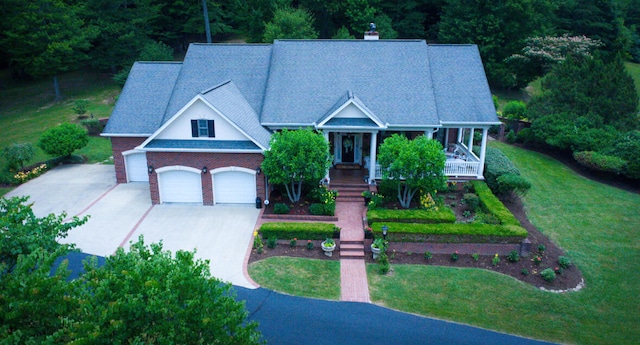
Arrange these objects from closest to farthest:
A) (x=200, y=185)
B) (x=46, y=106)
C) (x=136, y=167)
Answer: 1. (x=200, y=185)
2. (x=136, y=167)
3. (x=46, y=106)

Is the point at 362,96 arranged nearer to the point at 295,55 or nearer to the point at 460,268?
the point at 295,55

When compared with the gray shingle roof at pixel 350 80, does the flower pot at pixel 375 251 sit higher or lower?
lower

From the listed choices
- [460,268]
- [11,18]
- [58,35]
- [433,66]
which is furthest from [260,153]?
[11,18]

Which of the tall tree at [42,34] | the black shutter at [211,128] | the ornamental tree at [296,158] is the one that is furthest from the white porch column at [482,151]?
the tall tree at [42,34]

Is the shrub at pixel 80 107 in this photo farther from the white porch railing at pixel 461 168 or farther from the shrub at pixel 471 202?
the shrub at pixel 471 202

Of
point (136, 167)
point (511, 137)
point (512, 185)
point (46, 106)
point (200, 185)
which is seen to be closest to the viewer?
point (512, 185)

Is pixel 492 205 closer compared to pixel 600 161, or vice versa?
pixel 492 205

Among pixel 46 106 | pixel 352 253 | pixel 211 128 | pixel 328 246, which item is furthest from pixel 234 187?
pixel 46 106

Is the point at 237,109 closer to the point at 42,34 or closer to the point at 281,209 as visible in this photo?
the point at 281,209

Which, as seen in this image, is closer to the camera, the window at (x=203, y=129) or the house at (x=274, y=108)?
the window at (x=203, y=129)
